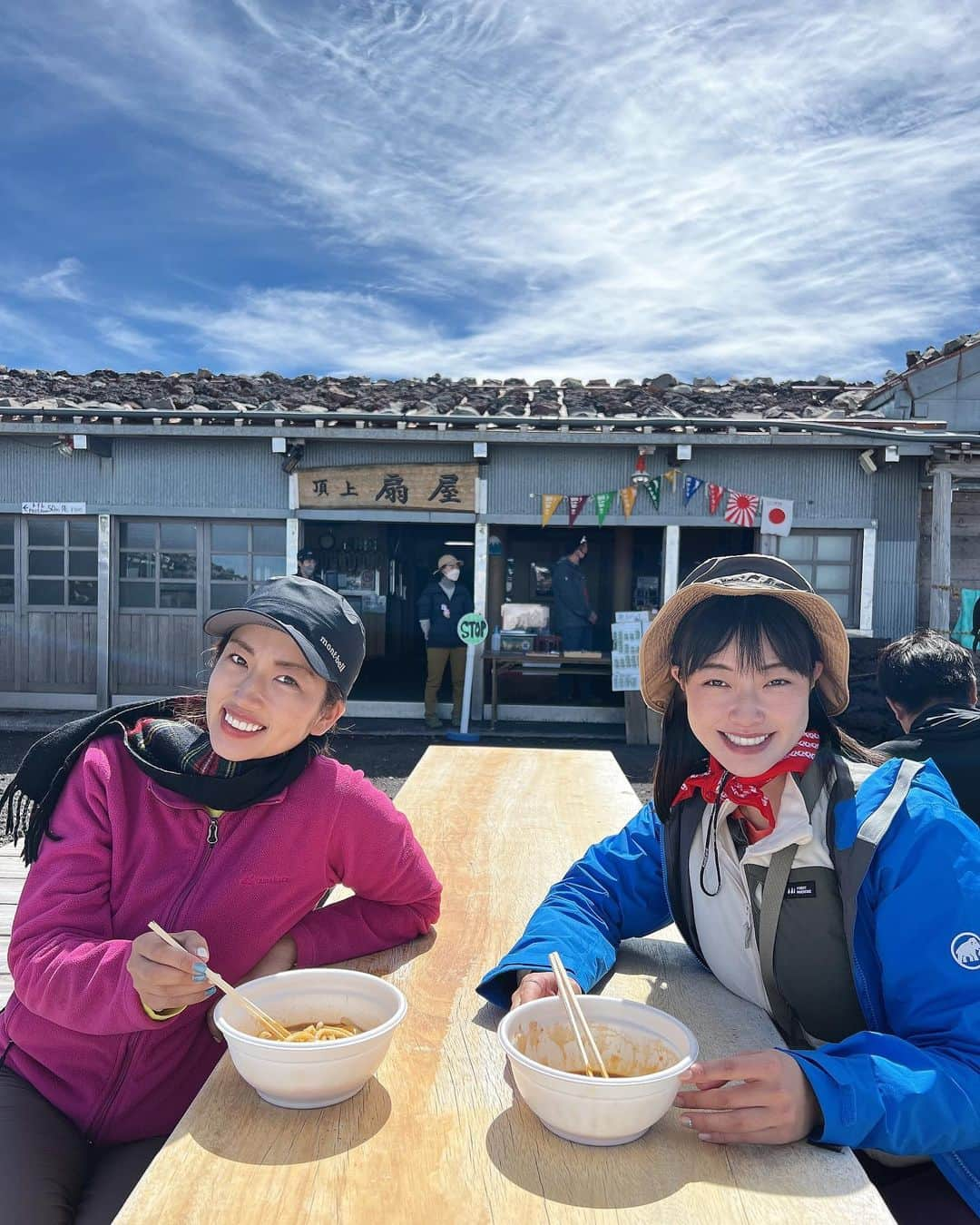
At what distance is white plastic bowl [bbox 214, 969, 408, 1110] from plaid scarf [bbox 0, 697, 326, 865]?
368 mm

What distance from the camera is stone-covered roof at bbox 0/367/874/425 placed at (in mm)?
9398

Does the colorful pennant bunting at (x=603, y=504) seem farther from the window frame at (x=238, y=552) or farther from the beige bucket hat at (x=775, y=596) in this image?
the beige bucket hat at (x=775, y=596)

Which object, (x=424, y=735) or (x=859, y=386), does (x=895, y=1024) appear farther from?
(x=859, y=386)

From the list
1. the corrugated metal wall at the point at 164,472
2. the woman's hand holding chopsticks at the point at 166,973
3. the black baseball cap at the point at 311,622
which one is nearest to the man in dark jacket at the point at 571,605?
the corrugated metal wall at the point at 164,472

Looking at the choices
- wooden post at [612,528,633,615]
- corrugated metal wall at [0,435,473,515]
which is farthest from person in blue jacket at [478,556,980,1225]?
wooden post at [612,528,633,615]

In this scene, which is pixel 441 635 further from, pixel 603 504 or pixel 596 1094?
pixel 596 1094

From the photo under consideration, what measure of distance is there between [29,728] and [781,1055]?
9.63 meters

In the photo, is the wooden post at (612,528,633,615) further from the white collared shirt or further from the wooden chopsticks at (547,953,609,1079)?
the wooden chopsticks at (547,953,609,1079)

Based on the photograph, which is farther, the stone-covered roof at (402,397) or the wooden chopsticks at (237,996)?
the stone-covered roof at (402,397)

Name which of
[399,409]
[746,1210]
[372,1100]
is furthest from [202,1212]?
[399,409]

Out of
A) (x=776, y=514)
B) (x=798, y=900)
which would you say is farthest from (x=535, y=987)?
(x=776, y=514)

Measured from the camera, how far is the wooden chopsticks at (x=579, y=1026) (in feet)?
4.24

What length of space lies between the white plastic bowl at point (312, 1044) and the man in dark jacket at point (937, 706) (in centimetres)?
213

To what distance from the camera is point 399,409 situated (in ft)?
31.3
